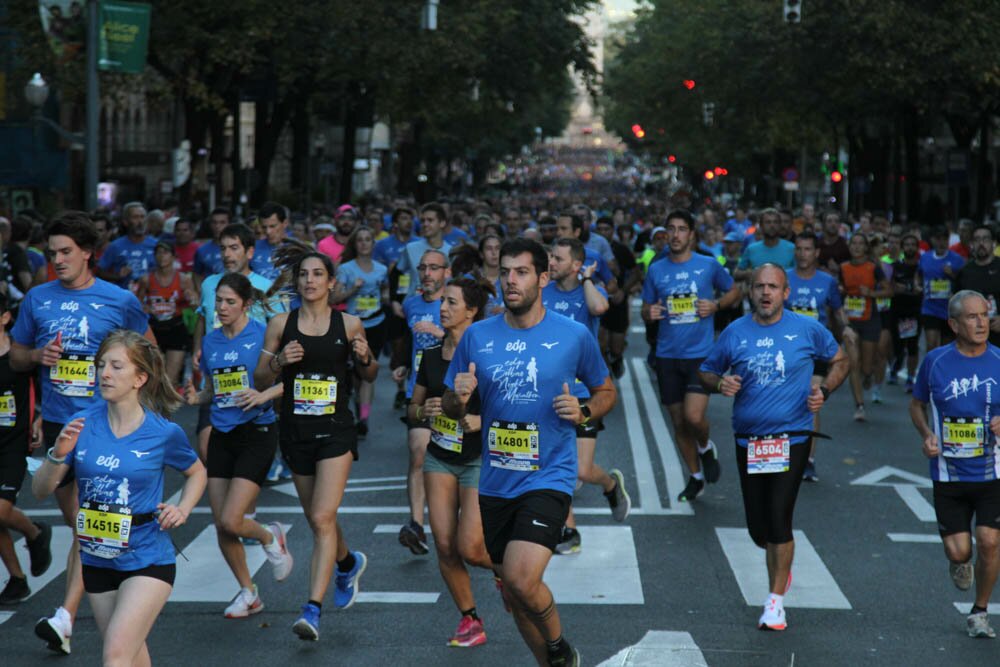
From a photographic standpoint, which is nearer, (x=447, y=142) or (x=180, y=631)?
(x=180, y=631)

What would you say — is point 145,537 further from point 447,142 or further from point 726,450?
point 447,142

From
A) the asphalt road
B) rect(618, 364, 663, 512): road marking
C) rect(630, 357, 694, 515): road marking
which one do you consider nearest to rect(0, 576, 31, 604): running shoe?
the asphalt road

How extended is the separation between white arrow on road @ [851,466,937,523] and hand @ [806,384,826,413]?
11.4ft

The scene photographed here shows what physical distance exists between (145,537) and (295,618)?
244cm

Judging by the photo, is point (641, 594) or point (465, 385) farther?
point (641, 594)

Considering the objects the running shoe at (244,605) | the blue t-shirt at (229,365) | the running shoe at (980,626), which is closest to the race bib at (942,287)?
the running shoe at (980,626)

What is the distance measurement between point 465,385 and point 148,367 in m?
1.29

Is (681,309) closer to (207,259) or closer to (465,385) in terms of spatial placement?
(207,259)

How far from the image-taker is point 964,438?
8.52m

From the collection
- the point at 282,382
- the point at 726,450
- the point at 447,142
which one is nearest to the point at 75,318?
the point at 282,382

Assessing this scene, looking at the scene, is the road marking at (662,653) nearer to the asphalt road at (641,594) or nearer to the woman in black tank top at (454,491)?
the asphalt road at (641,594)

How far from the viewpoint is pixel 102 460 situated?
21.2ft

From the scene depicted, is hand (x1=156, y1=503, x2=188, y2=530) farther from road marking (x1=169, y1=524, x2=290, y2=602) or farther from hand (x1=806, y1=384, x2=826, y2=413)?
hand (x1=806, y1=384, x2=826, y2=413)

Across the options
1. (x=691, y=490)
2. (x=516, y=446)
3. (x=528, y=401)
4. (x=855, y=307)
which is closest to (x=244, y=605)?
(x=516, y=446)
